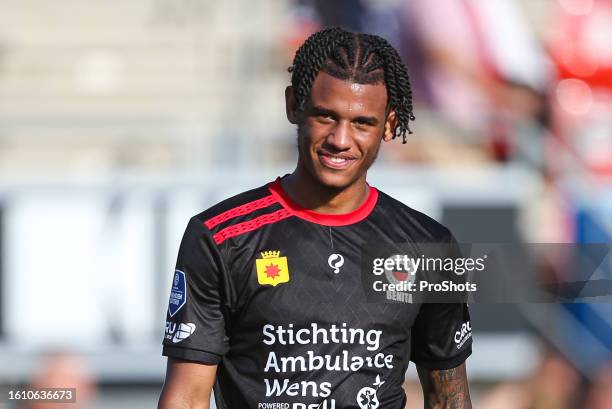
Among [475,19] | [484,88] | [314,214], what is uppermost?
[475,19]

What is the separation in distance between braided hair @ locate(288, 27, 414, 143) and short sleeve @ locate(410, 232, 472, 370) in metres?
0.44

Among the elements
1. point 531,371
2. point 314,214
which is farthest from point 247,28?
point 314,214

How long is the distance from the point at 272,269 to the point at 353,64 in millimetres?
578

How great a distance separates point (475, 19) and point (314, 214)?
5.87 metres

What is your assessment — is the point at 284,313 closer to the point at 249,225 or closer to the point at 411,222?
the point at 249,225

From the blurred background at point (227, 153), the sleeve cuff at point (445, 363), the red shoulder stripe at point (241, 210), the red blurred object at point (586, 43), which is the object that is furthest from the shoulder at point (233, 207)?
the red blurred object at point (586, 43)

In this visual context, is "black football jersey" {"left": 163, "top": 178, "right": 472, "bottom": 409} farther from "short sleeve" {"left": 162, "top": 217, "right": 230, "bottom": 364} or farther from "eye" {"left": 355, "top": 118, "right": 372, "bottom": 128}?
"eye" {"left": 355, "top": 118, "right": 372, "bottom": 128}

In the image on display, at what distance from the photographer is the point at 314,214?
120 inches

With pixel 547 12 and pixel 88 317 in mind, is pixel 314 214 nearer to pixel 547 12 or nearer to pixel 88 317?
pixel 88 317

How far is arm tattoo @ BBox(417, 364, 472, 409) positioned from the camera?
320cm

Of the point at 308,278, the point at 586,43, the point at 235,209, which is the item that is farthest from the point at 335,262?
the point at 586,43

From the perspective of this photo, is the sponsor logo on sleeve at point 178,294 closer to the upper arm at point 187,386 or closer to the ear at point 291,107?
the upper arm at point 187,386

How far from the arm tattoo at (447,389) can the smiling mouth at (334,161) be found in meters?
0.69

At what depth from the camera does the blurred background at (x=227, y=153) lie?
6.61 m
